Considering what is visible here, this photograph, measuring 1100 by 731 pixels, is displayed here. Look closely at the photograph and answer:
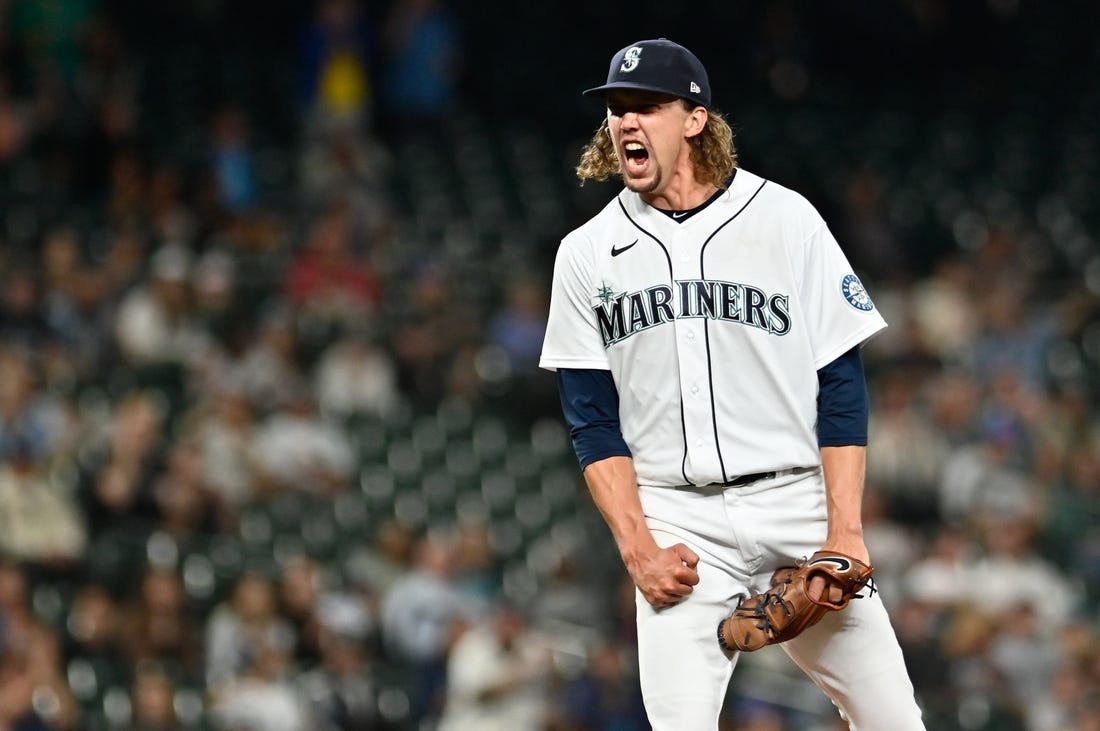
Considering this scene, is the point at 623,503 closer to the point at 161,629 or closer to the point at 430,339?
the point at 161,629

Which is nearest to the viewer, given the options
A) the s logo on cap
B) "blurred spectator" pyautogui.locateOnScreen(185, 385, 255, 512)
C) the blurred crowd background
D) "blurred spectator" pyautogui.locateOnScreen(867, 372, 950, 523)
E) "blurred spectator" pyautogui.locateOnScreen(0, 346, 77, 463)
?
the s logo on cap

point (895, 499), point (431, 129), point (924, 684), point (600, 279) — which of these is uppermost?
point (431, 129)

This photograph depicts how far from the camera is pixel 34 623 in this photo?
7.63m

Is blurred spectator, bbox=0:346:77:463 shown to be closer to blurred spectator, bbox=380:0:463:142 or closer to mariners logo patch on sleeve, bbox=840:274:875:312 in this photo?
blurred spectator, bbox=380:0:463:142

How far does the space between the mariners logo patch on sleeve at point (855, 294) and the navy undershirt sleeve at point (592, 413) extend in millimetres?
538

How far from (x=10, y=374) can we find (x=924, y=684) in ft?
15.3

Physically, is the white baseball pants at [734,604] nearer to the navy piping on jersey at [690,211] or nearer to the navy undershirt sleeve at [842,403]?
the navy undershirt sleeve at [842,403]

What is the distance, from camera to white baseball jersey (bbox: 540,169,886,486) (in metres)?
3.78

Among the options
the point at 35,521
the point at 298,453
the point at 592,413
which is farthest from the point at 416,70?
the point at 592,413

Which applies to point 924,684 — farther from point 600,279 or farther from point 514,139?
point 514,139

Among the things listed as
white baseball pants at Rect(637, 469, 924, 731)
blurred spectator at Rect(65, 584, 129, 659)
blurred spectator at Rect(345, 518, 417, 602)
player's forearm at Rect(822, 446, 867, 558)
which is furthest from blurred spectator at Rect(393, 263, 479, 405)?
player's forearm at Rect(822, 446, 867, 558)

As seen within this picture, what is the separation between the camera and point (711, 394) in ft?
12.4

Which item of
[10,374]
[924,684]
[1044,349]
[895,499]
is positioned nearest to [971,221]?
[1044,349]

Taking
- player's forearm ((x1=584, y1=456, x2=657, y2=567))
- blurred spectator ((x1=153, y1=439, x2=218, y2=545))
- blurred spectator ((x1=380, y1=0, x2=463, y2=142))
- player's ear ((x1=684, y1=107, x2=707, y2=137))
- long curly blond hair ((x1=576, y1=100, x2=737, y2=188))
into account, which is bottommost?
blurred spectator ((x1=153, y1=439, x2=218, y2=545))
